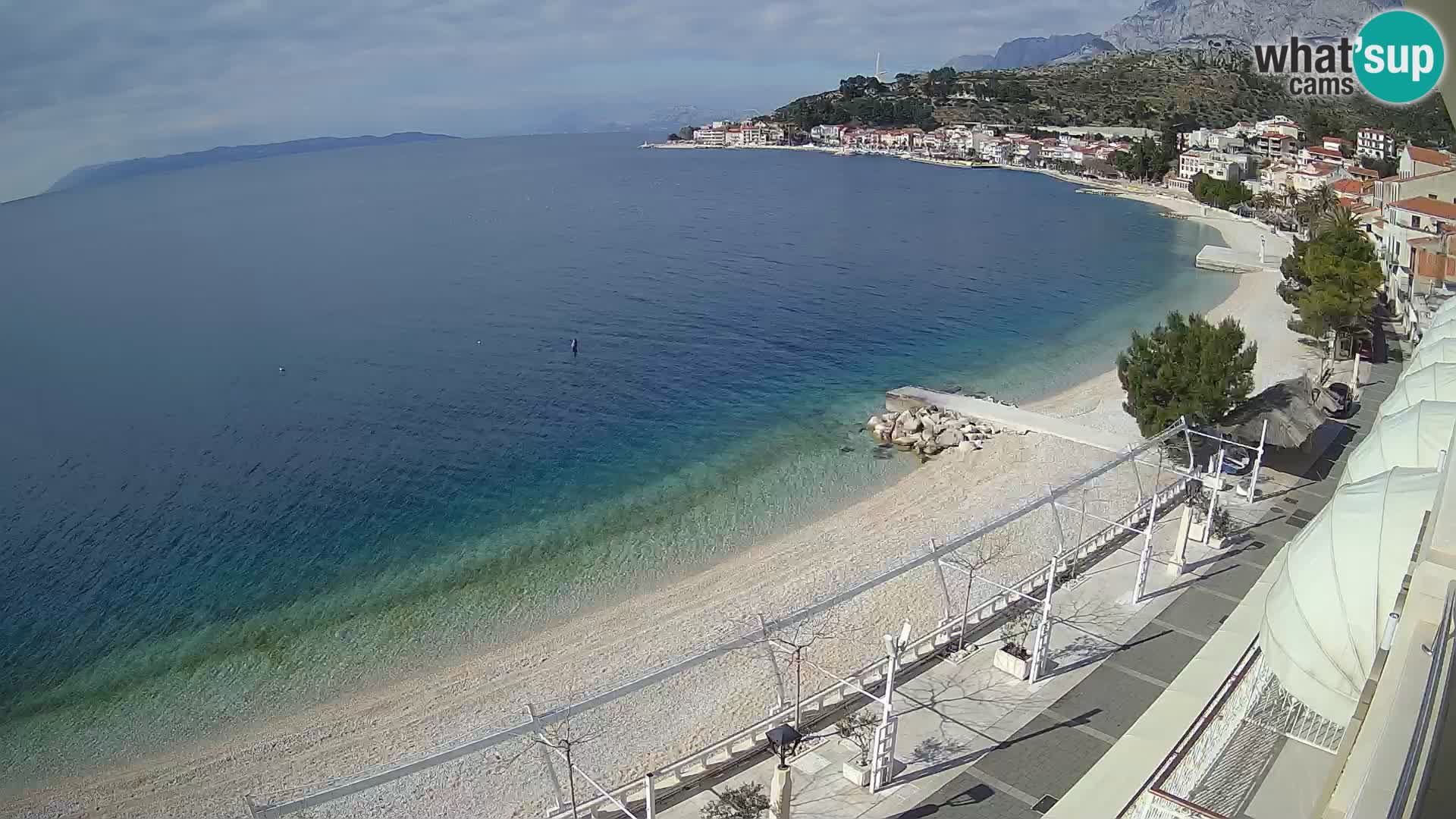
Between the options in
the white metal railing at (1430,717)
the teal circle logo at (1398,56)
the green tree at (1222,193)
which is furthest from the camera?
the green tree at (1222,193)

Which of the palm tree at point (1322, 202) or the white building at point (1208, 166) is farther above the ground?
the white building at point (1208, 166)

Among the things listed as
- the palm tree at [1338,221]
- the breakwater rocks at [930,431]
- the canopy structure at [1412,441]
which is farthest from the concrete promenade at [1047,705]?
the palm tree at [1338,221]

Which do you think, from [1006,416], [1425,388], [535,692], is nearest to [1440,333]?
[1425,388]

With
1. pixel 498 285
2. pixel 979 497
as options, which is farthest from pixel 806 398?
pixel 498 285

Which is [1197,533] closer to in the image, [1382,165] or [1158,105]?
[1382,165]

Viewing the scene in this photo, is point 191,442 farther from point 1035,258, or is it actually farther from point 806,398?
point 1035,258

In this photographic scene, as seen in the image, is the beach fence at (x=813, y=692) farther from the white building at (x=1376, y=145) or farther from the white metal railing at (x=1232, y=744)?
the white building at (x=1376, y=145)
